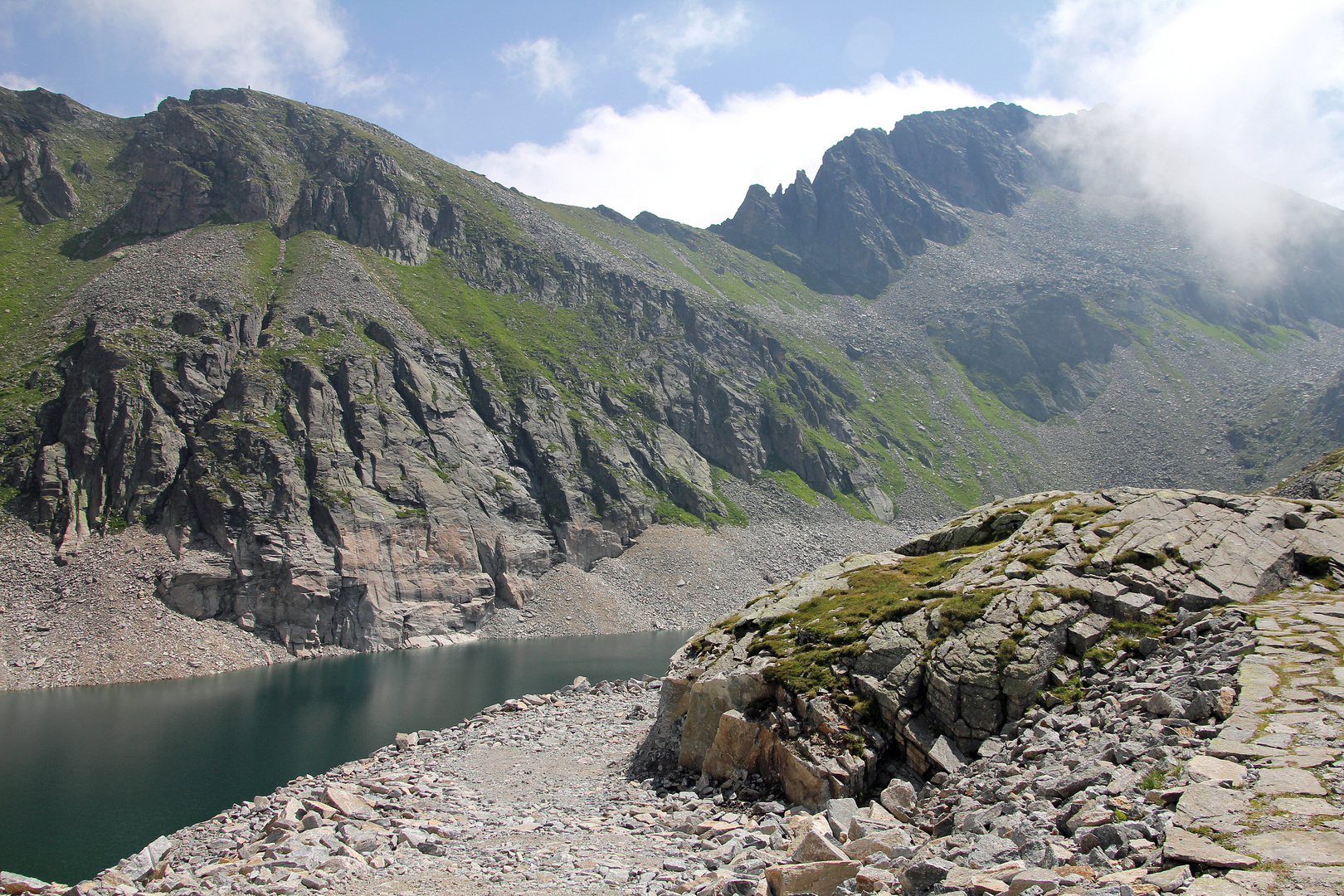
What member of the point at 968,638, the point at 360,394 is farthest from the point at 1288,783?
the point at 360,394

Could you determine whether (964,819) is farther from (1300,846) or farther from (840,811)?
(1300,846)

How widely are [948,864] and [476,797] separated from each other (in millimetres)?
22523

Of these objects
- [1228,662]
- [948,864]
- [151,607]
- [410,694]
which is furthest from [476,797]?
[151,607]

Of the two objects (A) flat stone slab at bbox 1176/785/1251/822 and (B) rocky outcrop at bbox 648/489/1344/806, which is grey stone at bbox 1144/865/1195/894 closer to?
(A) flat stone slab at bbox 1176/785/1251/822

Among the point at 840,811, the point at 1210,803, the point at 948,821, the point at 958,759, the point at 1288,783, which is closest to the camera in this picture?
the point at 1210,803

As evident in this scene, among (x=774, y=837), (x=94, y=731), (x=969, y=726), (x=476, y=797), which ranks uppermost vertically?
(x=969, y=726)

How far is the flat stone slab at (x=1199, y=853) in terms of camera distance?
28.6 ft

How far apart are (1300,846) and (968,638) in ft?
46.1

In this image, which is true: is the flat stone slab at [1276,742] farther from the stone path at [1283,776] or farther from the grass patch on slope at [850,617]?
the grass patch on slope at [850,617]

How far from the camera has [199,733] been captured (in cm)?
4831

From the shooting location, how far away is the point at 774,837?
749 inches

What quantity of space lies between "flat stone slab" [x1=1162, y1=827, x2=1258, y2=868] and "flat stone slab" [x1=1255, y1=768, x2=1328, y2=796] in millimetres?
2342

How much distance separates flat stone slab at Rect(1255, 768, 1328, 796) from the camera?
10625 mm

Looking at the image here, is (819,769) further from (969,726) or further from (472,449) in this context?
(472,449)
